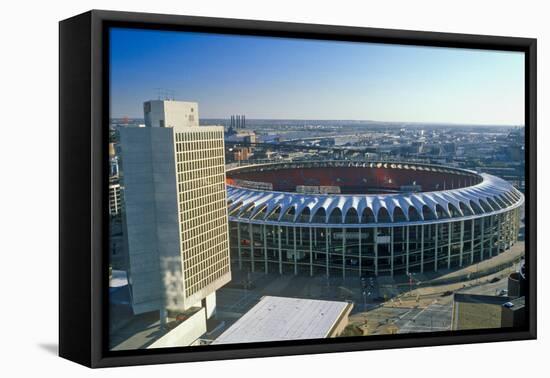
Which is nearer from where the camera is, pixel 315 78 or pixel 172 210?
pixel 172 210

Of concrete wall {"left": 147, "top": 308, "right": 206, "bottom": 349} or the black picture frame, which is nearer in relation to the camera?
the black picture frame

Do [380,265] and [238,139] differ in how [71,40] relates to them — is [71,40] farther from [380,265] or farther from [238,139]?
[380,265]

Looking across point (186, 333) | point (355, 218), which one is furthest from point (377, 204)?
point (186, 333)

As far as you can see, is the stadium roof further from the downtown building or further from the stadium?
the downtown building

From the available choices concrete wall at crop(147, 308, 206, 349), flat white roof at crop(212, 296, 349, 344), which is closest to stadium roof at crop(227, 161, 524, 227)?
→ flat white roof at crop(212, 296, 349, 344)

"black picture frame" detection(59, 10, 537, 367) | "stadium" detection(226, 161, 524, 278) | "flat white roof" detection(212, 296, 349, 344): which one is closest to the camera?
"black picture frame" detection(59, 10, 537, 367)

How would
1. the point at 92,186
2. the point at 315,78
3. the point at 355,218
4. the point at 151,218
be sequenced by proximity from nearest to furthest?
the point at 92,186
the point at 151,218
the point at 315,78
the point at 355,218

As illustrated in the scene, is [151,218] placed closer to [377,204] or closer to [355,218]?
[355,218]
